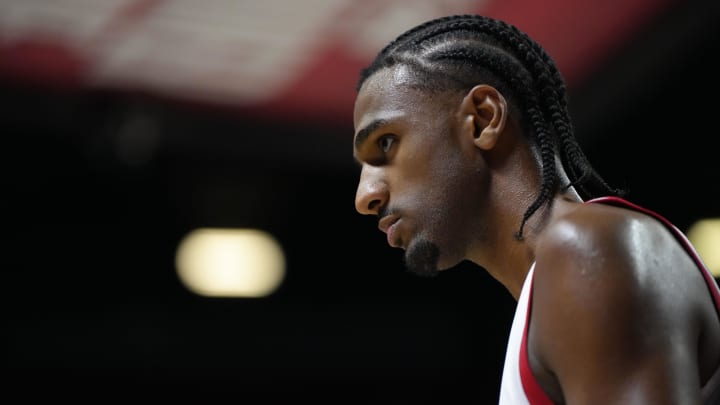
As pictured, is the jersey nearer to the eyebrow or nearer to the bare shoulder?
the bare shoulder

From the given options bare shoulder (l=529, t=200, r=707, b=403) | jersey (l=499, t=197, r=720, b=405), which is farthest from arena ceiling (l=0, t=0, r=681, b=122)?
bare shoulder (l=529, t=200, r=707, b=403)

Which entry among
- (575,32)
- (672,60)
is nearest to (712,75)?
(672,60)

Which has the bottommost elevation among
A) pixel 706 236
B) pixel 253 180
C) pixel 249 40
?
pixel 706 236

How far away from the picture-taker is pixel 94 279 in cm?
551

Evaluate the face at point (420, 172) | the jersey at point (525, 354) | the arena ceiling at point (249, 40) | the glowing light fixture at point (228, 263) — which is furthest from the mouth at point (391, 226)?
the glowing light fixture at point (228, 263)

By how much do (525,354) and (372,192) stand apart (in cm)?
45

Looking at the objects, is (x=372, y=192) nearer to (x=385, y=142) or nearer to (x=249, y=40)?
(x=385, y=142)

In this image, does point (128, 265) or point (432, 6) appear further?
point (128, 265)

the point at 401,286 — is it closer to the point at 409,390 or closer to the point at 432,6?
the point at 409,390

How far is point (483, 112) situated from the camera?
1.54m

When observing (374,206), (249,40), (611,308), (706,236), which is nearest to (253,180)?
(249,40)

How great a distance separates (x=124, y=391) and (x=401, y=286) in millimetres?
1729

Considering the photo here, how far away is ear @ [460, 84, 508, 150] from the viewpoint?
4.98 ft

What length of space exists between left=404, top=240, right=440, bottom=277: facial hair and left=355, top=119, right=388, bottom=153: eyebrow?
0.19 m
